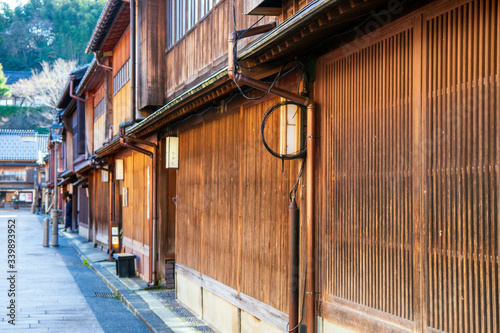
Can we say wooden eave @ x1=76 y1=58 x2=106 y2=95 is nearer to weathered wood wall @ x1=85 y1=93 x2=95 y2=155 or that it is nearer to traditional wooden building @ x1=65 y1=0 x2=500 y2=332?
weathered wood wall @ x1=85 y1=93 x2=95 y2=155

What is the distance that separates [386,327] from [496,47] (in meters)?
2.80

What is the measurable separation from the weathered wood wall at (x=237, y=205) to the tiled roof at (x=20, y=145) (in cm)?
7575

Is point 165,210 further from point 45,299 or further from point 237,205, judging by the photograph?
point 237,205

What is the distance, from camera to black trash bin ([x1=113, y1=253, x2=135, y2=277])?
58.9 feet

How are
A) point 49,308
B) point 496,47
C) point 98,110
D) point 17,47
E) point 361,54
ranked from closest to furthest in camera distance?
point 496,47 → point 361,54 → point 49,308 → point 98,110 → point 17,47

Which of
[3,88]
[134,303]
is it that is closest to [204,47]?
[134,303]

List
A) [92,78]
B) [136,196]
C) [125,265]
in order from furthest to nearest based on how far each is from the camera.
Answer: [92,78], [136,196], [125,265]

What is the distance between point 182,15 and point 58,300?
26.4ft

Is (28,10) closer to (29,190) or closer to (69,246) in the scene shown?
(29,190)

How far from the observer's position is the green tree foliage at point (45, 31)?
9156 centimetres

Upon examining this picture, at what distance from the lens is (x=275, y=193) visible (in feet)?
26.2

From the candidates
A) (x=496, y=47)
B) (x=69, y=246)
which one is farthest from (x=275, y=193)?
(x=69, y=246)

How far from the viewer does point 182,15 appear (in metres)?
13.2

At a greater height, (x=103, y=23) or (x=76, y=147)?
(x=103, y=23)
